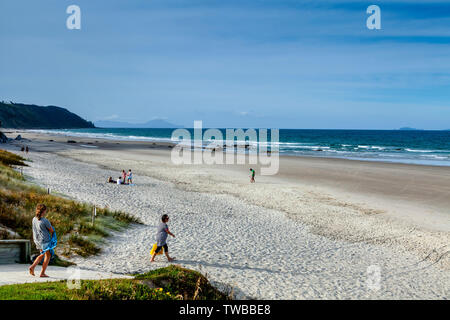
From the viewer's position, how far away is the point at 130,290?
6785 millimetres

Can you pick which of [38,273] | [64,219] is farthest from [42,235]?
[64,219]

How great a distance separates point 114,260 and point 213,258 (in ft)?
10.4

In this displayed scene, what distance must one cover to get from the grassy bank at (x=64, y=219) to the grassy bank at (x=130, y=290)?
370 centimetres

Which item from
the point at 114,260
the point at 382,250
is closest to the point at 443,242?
the point at 382,250

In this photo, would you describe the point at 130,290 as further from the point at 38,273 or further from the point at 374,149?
the point at 374,149

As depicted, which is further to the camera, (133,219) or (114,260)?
(133,219)

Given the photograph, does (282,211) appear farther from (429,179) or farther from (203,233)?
(429,179)

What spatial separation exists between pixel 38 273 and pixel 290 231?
1058 cm

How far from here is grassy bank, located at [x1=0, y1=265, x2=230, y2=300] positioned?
632 cm

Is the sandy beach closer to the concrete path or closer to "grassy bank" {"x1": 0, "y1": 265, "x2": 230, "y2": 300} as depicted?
the concrete path

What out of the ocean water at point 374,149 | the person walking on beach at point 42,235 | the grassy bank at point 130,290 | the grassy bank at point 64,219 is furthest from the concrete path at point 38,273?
the ocean water at point 374,149

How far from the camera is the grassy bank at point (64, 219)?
11.1m

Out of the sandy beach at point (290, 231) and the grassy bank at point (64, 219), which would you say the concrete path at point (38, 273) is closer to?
the sandy beach at point (290, 231)
